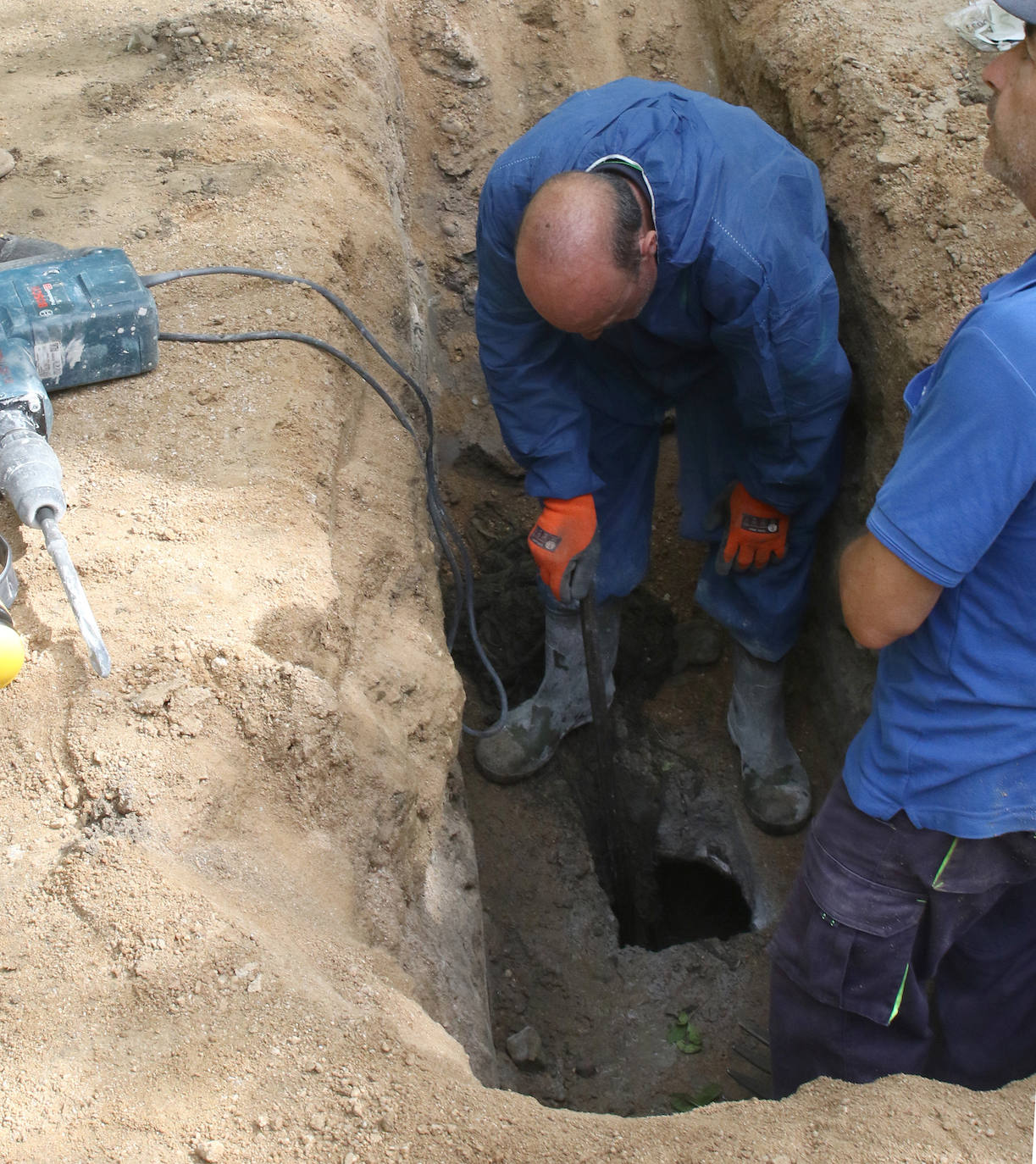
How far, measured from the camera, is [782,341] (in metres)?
2.35

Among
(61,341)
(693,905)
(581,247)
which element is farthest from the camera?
(693,905)

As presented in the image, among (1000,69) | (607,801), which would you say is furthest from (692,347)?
(607,801)

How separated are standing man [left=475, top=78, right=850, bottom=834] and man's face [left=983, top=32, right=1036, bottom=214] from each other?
77 cm

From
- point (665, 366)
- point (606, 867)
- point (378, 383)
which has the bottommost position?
point (606, 867)

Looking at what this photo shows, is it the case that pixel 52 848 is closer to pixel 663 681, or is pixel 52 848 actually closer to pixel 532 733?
pixel 532 733

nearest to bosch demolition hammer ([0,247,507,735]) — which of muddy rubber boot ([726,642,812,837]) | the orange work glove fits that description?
the orange work glove

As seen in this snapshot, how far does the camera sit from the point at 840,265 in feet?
9.23

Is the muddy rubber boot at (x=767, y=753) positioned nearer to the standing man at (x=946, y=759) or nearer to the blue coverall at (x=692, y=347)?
the blue coverall at (x=692, y=347)

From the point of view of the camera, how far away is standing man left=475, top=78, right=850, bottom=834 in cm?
219

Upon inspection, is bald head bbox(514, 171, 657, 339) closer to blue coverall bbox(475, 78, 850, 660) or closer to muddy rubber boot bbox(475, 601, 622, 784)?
blue coverall bbox(475, 78, 850, 660)

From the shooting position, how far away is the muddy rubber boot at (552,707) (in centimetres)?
329

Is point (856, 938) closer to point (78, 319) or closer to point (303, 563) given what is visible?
point (303, 563)

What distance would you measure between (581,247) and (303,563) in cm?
86

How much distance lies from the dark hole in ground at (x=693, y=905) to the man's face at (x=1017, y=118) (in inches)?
95.2
